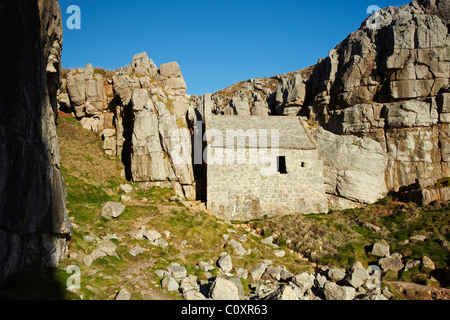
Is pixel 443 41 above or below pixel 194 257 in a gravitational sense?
above

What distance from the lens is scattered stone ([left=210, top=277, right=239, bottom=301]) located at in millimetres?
11555

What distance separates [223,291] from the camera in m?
11.7

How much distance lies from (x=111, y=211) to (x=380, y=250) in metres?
16.8

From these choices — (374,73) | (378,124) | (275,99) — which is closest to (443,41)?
(374,73)

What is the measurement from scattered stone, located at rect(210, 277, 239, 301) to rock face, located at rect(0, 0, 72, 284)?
6073mm

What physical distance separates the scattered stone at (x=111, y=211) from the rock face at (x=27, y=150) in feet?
18.9

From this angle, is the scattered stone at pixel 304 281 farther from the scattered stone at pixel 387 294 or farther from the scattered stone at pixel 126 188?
the scattered stone at pixel 126 188

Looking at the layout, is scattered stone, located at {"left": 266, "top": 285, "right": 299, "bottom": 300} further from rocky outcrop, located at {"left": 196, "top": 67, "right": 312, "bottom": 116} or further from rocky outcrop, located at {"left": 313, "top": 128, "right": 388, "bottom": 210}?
rocky outcrop, located at {"left": 196, "top": 67, "right": 312, "bottom": 116}

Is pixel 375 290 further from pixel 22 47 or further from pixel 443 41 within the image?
pixel 443 41

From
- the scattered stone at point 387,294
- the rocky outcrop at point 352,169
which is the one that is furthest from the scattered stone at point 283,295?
the rocky outcrop at point 352,169

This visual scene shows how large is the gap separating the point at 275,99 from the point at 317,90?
31.0 ft

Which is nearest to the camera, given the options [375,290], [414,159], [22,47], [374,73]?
[22,47]

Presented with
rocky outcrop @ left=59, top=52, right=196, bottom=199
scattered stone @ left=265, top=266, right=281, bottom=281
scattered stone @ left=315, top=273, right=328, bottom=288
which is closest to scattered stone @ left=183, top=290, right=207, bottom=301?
scattered stone @ left=265, top=266, right=281, bottom=281
